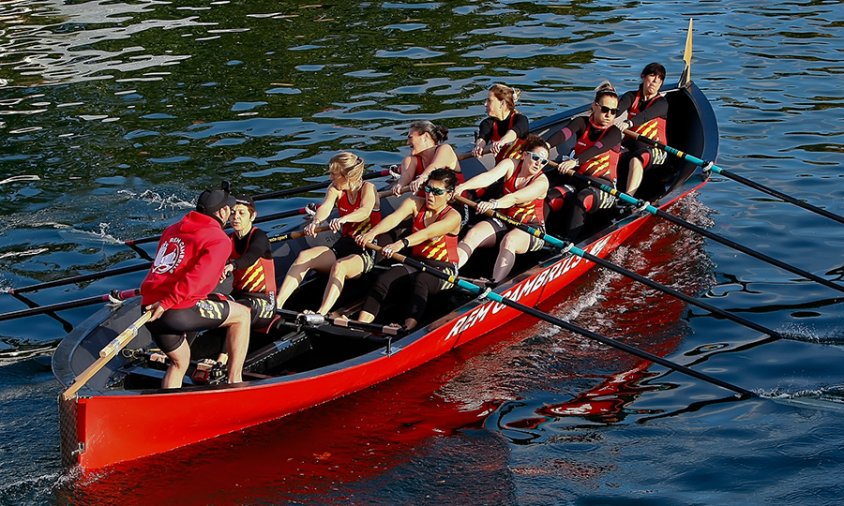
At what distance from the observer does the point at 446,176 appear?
11.9 meters

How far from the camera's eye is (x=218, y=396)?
10.0 meters

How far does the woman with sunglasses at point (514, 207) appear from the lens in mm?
13086

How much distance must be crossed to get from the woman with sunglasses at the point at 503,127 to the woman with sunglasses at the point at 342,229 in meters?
2.54

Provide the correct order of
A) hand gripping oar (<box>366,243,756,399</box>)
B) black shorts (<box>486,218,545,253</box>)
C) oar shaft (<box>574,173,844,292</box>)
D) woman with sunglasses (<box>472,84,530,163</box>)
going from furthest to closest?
woman with sunglasses (<box>472,84,530,163</box>), black shorts (<box>486,218,545,253</box>), oar shaft (<box>574,173,844,292</box>), hand gripping oar (<box>366,243,756,399</box>)

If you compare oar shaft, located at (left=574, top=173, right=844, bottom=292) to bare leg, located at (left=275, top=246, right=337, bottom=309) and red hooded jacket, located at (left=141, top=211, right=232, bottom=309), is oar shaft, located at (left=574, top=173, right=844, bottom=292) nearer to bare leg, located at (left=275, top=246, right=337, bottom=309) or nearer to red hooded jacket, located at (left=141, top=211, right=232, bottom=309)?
bare leg, located at (left=275, top=246, right=337, bottom=309)

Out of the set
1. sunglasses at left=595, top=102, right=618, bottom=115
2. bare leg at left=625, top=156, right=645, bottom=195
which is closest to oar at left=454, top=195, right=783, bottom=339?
sunglasses at left=595, top=102, right=618, bottom=115

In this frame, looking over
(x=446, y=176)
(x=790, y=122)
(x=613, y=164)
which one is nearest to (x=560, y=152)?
(x=613, y=164)

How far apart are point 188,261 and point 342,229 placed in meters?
3.08

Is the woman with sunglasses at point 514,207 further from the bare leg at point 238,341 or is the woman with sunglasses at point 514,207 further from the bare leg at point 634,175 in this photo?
the bare leg at point 238,341

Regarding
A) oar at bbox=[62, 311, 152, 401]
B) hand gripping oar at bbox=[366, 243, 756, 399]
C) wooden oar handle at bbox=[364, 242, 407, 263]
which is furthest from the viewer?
wooden oar handle at bbox=[364, 242, 407, 263]

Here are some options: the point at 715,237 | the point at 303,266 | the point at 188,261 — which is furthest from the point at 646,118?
the point at 188,261

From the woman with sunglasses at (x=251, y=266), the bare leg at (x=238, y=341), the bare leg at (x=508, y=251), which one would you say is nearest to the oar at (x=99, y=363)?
the bare leg at (x=238, y=341)

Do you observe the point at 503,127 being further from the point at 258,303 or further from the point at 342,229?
the point at 258,303

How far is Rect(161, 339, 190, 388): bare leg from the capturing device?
1006 cm
